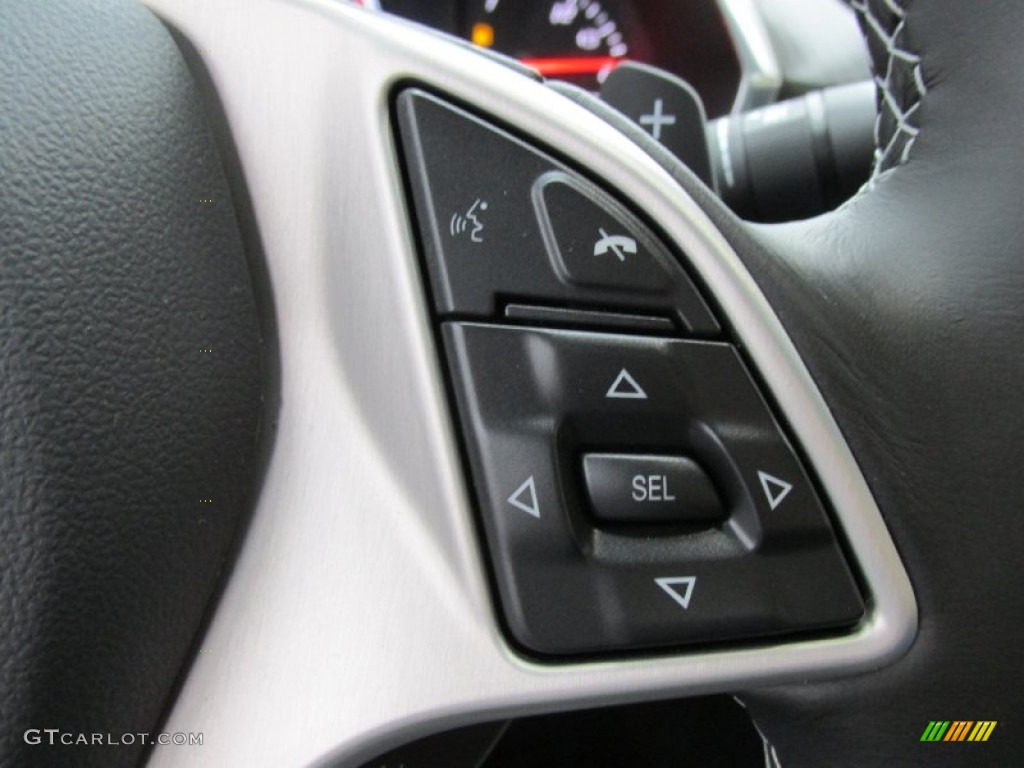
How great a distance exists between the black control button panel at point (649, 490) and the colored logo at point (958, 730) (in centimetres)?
13

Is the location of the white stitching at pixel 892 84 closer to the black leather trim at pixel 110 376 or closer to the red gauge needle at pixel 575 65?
the black leather trim at pixel 110 376

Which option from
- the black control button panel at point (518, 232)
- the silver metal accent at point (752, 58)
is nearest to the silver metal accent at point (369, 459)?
the black control button panel at point (518, 232)

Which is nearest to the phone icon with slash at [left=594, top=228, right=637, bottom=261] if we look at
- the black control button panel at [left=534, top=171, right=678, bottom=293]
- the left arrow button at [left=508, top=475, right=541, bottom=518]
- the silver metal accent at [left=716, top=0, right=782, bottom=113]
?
the black control button panel at [left=534, top=171, right=678, bottom=293]

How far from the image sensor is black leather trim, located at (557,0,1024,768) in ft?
1.48

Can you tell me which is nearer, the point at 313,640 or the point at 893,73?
the point at 313,640

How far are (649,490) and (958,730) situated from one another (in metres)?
0.18

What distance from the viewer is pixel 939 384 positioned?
47 cm

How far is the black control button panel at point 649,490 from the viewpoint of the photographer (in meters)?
0.44

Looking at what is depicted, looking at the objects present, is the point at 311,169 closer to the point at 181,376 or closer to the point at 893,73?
the point at 181,376

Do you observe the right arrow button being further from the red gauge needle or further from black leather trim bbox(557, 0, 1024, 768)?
the red gauge needle

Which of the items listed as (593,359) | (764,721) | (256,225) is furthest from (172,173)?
(764,721)

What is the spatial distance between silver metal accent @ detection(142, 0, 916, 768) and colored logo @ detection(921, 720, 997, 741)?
4 cm

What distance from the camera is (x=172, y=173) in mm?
433

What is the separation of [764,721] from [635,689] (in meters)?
0.08
